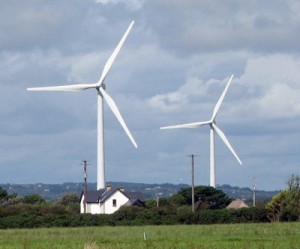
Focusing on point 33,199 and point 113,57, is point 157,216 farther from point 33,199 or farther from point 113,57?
point 33,199

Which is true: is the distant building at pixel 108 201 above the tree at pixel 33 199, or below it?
below

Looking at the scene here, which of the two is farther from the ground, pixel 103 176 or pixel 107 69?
pixel 107 69

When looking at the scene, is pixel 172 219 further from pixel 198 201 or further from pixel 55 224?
pixel 198 201

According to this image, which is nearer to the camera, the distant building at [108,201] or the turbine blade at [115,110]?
the turbine blade at [115,110]

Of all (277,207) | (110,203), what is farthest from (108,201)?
(277,207)

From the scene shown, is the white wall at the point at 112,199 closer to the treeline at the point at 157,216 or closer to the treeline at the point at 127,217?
the treeline at the point at 157,216

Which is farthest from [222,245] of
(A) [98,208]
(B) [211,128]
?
(A) [98,208]

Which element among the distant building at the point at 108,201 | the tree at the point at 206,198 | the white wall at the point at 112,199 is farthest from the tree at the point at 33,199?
the tree at the point at 206,198

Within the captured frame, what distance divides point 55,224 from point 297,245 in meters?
46.5

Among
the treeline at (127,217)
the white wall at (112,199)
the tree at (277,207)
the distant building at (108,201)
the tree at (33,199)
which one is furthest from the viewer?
the tree at (33,199)

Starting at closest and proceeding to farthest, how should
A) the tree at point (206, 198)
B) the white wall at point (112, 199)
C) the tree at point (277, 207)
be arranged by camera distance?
the tree at point (277, 207) < the white wall at point (112, 199) < the tree at point (206, 198)

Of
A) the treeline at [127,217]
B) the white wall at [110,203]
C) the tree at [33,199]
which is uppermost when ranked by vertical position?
the tree at [33,199]

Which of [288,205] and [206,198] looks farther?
[206,198]

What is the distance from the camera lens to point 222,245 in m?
41.2
